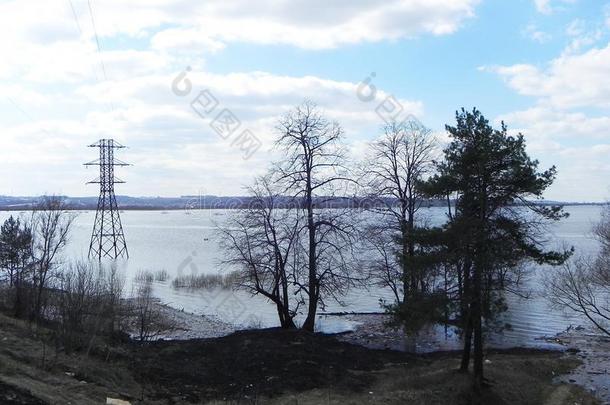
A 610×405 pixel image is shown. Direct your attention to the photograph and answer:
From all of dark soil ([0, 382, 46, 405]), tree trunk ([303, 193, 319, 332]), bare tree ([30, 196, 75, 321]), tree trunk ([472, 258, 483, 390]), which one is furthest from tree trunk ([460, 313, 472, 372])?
bare tree ([30, 196, 75, 321])

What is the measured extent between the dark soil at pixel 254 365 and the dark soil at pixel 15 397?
6136mm

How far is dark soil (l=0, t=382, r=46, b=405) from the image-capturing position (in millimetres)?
10351

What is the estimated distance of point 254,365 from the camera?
72.7 ft

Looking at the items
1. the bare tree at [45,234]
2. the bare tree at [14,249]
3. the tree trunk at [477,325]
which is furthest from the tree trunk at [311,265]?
the bare tree at [14,249]

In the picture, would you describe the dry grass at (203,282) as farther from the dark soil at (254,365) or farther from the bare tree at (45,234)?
the dark soil at (254,365)

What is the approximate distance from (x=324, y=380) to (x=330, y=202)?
1253 centimetres

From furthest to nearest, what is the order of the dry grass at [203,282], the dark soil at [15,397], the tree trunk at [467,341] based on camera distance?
the dry grass at [203,282]
the tree trunk at [467,341]
the dark soil at [15,397]

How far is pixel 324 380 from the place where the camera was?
2052 cm

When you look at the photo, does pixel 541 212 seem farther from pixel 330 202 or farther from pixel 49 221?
pixel 49 221

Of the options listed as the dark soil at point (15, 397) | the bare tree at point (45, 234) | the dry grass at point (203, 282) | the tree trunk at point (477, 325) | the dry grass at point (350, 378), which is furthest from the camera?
the dry grass at point (203, 282)

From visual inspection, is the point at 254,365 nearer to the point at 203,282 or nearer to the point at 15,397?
the point at 15,397

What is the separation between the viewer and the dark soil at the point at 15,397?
10351 mm

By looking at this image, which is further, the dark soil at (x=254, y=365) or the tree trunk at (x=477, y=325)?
the tree trunk at (x=477, y=325)

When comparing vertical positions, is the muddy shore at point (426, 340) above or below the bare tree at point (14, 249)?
below
